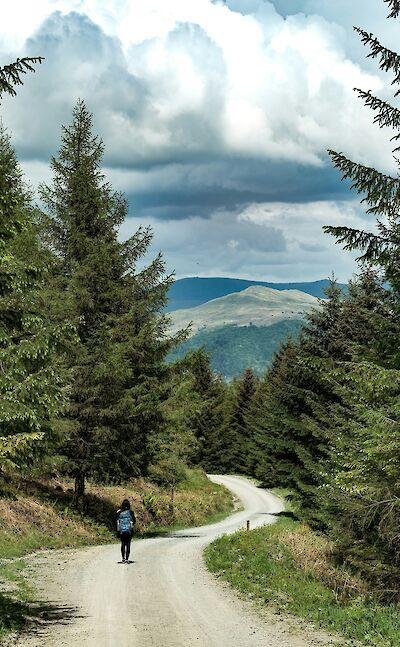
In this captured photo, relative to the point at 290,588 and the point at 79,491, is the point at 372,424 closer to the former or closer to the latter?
the point at 290,588

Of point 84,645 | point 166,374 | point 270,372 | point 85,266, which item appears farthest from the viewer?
point 270,372

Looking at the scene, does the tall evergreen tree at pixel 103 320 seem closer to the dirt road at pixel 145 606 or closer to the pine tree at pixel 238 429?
the dirt road at pixel 145 606

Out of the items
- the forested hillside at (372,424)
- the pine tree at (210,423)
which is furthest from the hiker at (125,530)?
the pine tree at (210,423)

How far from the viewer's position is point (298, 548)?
18.9 meters

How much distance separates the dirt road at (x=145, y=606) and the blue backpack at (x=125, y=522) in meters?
1.07

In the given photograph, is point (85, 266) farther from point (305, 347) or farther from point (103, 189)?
point (305, 347)

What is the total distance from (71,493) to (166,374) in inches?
285

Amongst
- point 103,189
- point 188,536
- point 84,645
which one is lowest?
point 188,536

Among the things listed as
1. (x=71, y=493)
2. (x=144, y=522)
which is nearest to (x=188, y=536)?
(x=144, y=522)

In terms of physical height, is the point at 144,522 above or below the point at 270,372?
below

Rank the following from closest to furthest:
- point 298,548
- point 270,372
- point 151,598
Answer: point 151,598 < point 298,548 < point 270,372

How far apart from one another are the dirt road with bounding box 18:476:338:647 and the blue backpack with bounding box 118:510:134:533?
42.2 inches

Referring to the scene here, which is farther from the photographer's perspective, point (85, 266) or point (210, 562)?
point (85, 266)

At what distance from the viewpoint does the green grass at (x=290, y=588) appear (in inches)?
446
